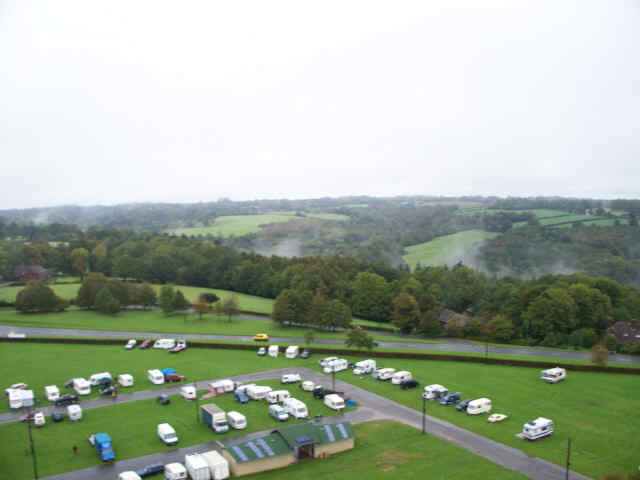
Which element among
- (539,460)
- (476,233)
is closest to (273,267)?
(539,460)

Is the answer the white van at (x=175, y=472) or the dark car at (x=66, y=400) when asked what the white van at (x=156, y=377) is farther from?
the white van at (x=175, y=472)

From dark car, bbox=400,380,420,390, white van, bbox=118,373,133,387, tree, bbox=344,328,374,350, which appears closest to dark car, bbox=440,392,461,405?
dark car, bbox=400,380,420,390

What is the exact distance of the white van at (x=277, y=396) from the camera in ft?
100

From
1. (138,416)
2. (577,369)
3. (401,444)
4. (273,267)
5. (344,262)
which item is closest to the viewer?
(401,444)

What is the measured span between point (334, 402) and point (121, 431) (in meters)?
12.7

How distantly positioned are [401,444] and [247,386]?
12.1m

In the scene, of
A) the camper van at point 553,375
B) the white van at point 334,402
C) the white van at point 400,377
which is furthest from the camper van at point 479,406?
the white van at point 334,402

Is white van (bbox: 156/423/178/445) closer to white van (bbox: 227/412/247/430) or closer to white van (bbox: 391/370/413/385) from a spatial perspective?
white van (bbox: 227/412/247/430)

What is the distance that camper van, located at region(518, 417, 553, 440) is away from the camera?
977 inches

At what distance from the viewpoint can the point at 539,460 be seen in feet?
74.5

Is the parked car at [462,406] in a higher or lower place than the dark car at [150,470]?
lower

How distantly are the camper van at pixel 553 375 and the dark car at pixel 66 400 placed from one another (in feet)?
108

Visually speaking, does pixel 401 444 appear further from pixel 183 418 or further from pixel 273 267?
pixel 273 267

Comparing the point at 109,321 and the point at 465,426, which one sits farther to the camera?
the point at 109,321
